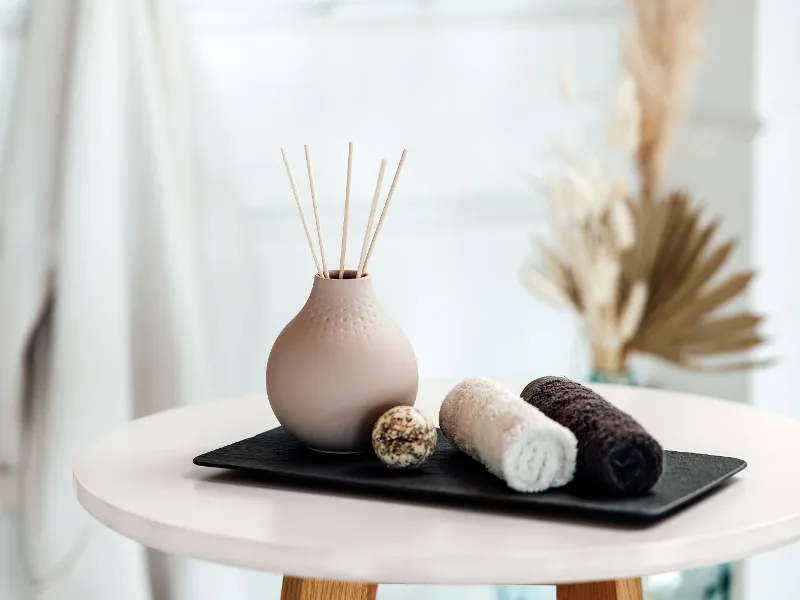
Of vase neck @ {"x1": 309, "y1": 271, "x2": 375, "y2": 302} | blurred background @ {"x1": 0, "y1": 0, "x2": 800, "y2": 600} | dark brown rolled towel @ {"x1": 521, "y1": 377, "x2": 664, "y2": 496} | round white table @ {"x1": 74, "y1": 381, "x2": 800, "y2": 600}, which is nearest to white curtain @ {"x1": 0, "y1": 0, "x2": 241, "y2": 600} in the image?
blurred background @ {"x1": 0, "y1": 0, "x2": 800, "y2": 600}

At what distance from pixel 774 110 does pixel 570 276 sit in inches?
16.5

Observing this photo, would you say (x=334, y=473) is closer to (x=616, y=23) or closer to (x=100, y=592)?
(x=100, y=592)

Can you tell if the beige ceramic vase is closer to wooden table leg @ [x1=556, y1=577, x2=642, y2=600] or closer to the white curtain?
wooden table leg @ [x1=556, y1=577, x2=642, y2=600]

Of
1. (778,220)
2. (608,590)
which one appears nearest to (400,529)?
(608,590)

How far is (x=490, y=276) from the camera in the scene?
1.94m

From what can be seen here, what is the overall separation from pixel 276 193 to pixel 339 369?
3.05 ft

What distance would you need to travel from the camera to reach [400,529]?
726mm

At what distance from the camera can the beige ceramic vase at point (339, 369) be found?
34.9 inches

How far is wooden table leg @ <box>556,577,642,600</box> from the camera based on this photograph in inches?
37.3

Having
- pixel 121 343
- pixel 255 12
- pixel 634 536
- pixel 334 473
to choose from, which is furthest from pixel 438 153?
pixel 634 536

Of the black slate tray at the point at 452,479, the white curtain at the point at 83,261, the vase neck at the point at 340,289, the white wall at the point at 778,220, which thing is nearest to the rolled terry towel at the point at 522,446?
the black slate tray at the point at 452,479

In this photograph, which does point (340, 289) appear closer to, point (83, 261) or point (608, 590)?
point (608, 590)

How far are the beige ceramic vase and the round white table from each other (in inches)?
3.0

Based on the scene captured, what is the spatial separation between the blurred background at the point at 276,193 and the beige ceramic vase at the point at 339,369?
27.3 inches
